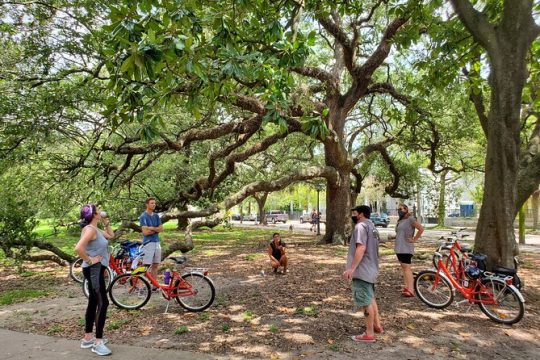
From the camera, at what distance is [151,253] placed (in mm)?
7500

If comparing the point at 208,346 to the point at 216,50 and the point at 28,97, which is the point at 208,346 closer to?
the point at 216,50

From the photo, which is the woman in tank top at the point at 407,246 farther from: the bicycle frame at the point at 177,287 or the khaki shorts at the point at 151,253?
the khaki shorts at the point at 151,253

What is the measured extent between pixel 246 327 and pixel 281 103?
322cm

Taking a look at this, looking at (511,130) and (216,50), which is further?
(511,130)

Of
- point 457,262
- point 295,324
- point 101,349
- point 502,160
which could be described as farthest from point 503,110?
point 101,349

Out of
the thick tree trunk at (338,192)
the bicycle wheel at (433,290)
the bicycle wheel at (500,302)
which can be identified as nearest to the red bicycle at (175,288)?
the bicycle wheel at (433,290)

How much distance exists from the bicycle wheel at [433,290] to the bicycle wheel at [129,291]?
15.4 ft

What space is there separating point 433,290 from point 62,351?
568cm

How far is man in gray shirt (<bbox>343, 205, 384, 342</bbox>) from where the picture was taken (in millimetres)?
5020

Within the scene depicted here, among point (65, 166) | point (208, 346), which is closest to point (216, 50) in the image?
point (208, 346)

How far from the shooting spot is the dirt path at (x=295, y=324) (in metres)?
4.92

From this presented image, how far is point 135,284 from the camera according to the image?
7.26 meters

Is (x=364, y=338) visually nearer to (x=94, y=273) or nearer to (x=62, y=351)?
(x=94, y=273)

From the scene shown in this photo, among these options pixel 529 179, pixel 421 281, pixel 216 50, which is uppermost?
pixel 216 50
